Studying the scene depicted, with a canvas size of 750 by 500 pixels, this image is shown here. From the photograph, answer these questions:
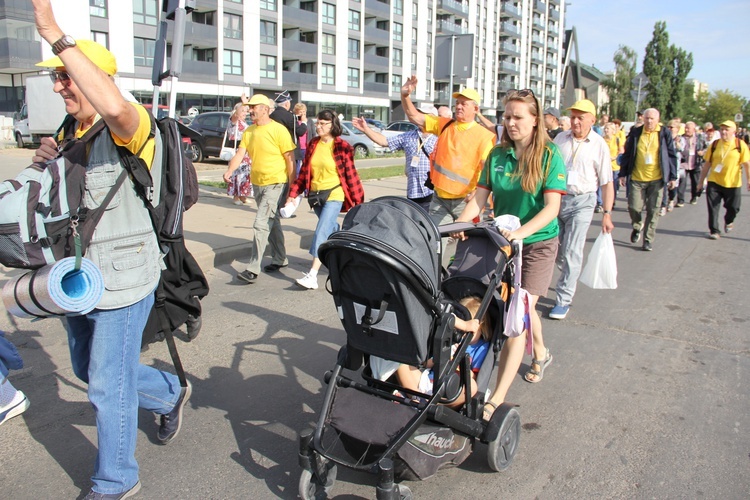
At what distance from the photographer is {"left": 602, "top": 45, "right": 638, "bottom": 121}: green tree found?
72188 millimetres

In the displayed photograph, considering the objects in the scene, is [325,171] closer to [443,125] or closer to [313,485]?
[443,125]

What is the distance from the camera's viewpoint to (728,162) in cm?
1035

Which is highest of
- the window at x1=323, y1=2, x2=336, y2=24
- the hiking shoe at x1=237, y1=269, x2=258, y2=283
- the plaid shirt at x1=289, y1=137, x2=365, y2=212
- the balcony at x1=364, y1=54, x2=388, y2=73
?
the window at x1=323, y1=2, x2=336, y2=24

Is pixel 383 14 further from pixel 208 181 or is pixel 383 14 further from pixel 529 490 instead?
pixel 529 490

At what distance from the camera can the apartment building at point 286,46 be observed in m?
39.6

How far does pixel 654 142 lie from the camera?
9297mm

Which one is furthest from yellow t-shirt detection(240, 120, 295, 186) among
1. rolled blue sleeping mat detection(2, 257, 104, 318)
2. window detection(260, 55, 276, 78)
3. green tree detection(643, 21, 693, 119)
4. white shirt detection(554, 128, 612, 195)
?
green tree detection(643, 21, 693, 119)

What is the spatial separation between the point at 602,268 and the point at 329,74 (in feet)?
176

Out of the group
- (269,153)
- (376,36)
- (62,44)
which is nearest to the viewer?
(62,44)

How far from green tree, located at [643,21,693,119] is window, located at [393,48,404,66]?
30116mm

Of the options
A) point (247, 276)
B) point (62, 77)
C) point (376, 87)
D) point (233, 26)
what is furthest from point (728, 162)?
point (376, 87)

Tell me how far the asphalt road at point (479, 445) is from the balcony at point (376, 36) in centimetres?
5807

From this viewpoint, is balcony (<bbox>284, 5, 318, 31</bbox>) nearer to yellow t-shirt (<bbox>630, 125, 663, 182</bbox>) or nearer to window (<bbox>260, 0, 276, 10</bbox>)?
window (<bbox>260, 0, 276, 10</bbox>)

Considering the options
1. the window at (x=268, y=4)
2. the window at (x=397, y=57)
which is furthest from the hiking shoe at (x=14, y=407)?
the window at (x=397, y=57)
